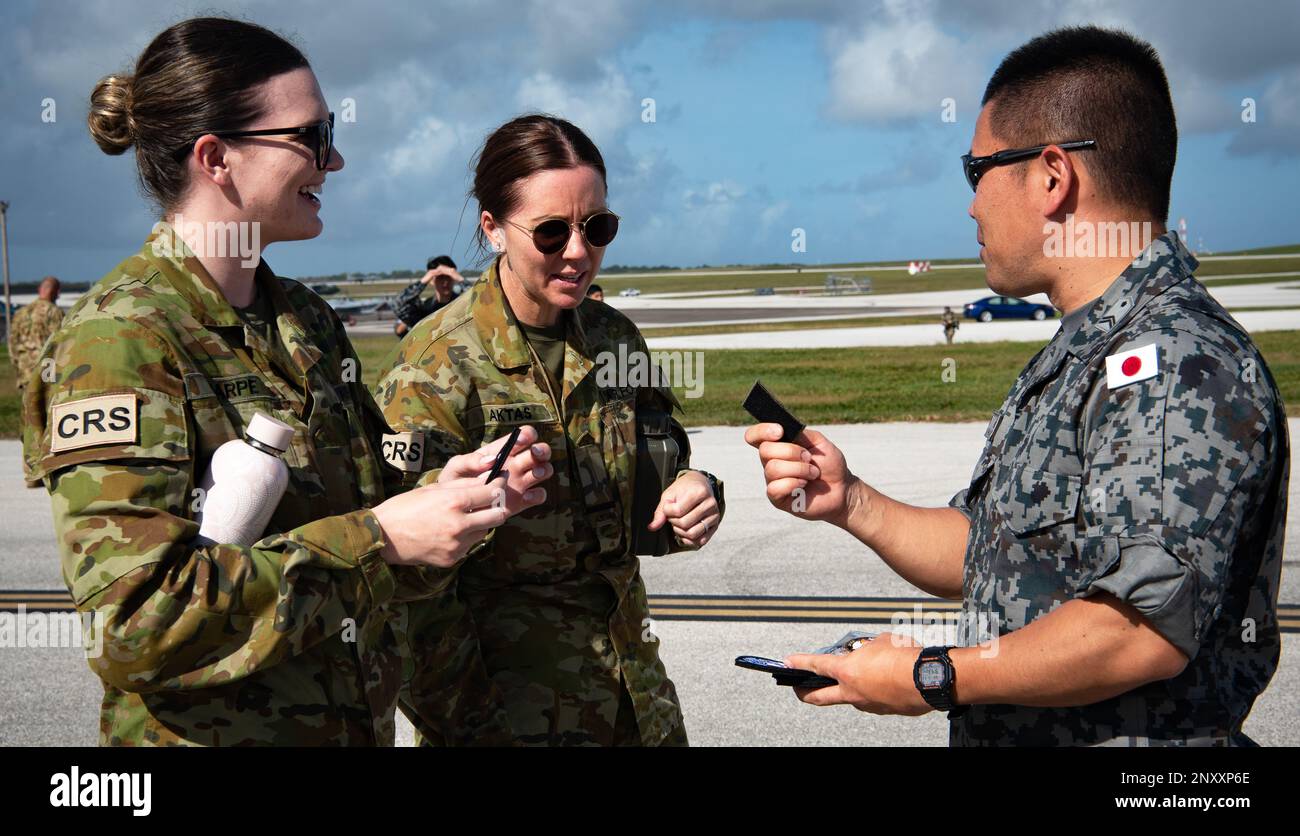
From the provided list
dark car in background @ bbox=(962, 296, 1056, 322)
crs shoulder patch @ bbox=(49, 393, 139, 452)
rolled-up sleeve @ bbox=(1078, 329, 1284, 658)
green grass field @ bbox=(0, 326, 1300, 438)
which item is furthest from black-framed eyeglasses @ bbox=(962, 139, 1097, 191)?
dark car in background @ bbox=(962, 296, 1056, 322)

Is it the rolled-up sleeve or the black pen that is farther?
the black pen

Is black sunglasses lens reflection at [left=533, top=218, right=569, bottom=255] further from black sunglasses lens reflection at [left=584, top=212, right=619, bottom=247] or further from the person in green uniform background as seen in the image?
the person in green uniform background

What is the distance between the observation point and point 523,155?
3256mm

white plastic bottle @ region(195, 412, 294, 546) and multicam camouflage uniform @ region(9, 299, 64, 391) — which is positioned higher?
multicam camouflage uniform @ region(9, 299, 64, 391)

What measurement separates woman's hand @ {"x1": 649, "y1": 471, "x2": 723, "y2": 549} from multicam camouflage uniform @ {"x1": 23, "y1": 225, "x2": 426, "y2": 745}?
0.96m

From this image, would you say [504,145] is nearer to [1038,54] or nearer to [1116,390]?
[1038,54]

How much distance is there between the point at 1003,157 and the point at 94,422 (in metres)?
1.86

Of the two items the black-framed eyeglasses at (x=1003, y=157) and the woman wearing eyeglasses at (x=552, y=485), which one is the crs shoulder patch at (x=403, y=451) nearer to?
the woman wearing eyeglasses at (x=552, y=485)

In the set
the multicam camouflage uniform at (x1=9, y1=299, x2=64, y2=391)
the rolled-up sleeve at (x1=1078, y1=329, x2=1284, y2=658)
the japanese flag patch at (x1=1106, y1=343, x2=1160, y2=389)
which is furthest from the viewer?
the multicam camouflage uniform at (x1=9, y1=299, x2=64, y2=391)

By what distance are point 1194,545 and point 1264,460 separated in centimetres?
22

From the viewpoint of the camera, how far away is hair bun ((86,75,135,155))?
A: 2.31 m

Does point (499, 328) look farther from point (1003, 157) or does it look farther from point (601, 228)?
point (1003, 157)

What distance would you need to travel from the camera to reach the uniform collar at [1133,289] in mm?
2154
